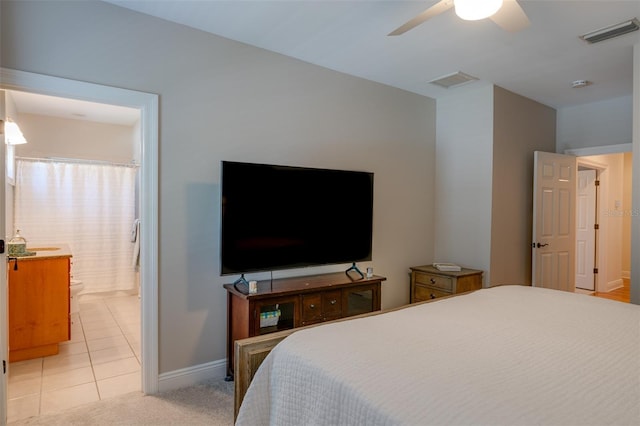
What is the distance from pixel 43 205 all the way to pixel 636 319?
232 inches

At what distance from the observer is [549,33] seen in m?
2.60

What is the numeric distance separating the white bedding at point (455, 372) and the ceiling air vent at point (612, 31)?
6.57 ft

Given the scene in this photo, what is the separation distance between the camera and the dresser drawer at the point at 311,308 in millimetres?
2686

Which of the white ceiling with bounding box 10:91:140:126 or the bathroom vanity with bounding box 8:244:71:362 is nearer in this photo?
the bathroom vanity with bounding box 8:244:71:362

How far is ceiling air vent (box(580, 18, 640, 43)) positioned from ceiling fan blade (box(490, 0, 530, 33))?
1099mm

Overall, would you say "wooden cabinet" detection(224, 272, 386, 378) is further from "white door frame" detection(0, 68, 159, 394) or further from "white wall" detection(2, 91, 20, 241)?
"white wall" detection(2, 91, 20, 241)

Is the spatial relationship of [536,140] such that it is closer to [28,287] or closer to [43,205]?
[28,287]

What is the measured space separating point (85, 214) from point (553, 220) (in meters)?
5.96

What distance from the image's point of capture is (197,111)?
8.71 feet

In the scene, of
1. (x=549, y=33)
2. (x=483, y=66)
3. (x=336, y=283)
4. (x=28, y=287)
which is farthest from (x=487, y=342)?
(x=28, y=287)

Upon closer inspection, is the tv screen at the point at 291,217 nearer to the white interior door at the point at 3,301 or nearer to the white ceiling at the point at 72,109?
the white interior door at the point at 3,301

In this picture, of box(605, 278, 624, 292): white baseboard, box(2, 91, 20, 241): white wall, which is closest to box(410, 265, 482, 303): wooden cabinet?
box(605, 278, 624, 292): white baseboard

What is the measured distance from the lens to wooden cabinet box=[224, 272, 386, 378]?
249 cm

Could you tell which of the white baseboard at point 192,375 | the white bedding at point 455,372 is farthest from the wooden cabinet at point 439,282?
the white baseboard at point 192,375
